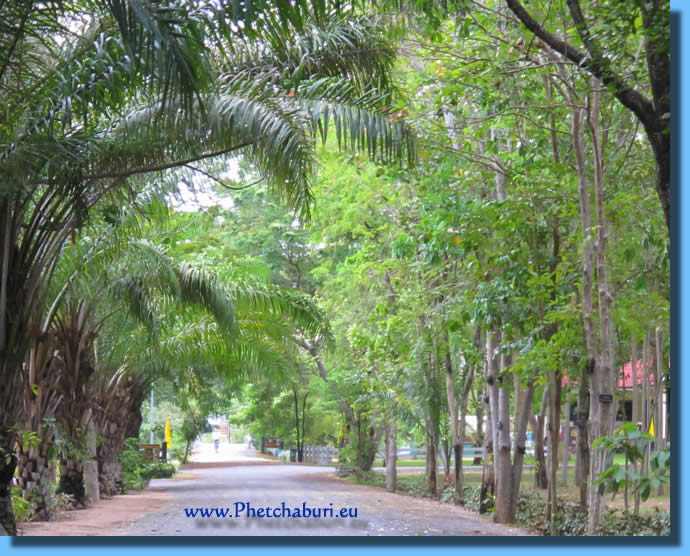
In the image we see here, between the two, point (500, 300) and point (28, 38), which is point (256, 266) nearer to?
point (500, 300)

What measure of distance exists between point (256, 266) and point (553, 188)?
123 inches

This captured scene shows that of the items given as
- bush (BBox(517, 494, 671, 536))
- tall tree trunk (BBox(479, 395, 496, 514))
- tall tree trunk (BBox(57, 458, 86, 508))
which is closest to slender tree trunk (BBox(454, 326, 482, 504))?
tall tree trunk (BBox(479, 395, 496, 514))

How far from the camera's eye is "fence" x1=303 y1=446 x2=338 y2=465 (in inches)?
775

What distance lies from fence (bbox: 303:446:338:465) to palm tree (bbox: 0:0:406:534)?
15.1 m

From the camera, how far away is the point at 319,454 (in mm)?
19906

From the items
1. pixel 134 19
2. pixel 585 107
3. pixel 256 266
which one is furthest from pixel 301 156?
pixel 256 266

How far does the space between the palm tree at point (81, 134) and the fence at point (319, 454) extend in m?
15.1

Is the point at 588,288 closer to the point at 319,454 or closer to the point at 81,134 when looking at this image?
the point at 81,134

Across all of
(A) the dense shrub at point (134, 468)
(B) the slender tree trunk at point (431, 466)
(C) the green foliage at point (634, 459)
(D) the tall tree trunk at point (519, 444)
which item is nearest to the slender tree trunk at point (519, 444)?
(D) the tall tree trunk at point (519, 444)

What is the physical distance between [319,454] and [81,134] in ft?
53.3

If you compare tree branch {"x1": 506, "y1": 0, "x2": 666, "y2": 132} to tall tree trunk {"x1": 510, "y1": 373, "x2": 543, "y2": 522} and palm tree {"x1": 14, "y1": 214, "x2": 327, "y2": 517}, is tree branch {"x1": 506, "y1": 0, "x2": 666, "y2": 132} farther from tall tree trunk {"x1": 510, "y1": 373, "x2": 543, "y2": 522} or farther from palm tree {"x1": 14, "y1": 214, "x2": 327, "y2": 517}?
tall tree trunk {"x1": 510, "y1": 373, "x2": 543, "y2": 522}

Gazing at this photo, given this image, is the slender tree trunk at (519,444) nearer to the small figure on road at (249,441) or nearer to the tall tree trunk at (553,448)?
the tall tree trunk at (553,448)

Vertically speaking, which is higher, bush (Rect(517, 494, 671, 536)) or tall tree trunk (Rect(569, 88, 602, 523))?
tall tree trunk (Rect(569, 88, 602, 523))

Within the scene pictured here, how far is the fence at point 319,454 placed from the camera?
19.7 meters
